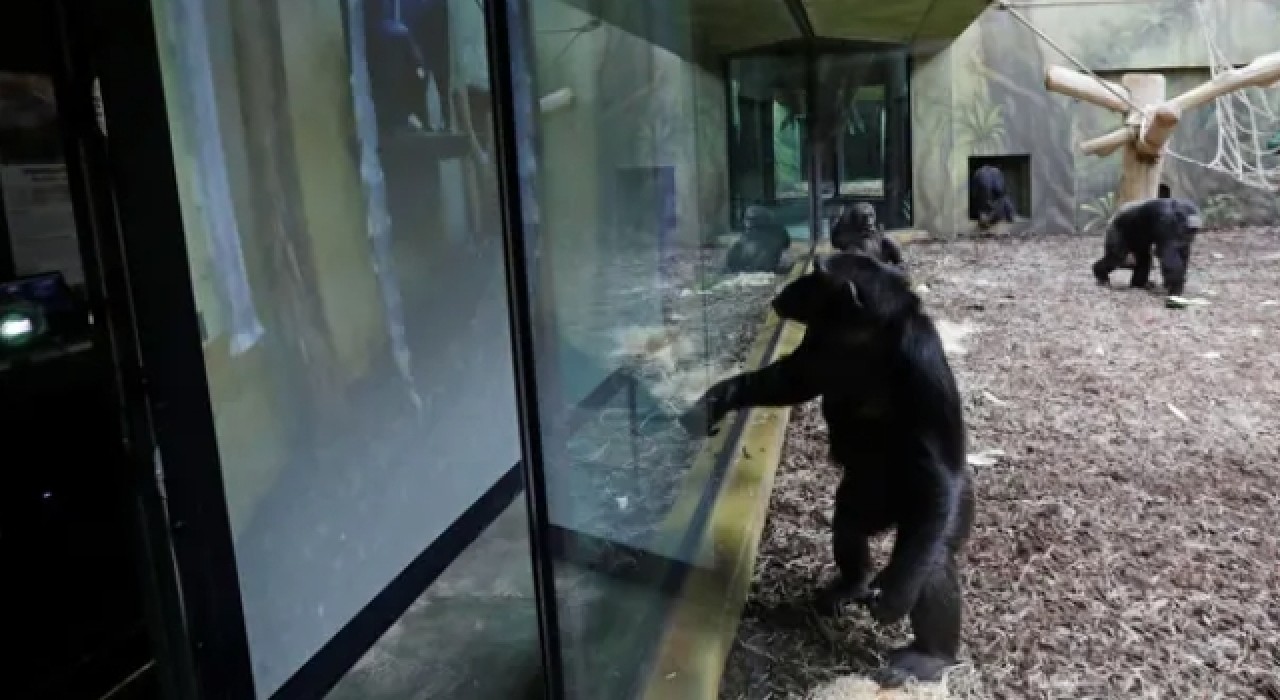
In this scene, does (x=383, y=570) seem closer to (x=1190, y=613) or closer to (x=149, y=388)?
(x=149, y=388)

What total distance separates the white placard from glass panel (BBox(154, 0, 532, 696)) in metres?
0.15

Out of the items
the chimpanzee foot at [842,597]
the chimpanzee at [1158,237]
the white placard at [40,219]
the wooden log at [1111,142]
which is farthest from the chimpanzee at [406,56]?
the wooden log at [1111,142]

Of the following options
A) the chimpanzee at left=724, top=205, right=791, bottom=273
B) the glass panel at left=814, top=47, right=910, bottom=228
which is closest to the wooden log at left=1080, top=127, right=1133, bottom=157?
the glass panel at left=814, top=47, right=910, bottom=228

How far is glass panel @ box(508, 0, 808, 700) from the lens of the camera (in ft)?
4.01

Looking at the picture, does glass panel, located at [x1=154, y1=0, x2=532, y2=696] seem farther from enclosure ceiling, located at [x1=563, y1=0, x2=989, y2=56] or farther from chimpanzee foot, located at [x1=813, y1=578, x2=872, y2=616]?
chimpanzee foot, located at [x1=813, y1=578, x2=872, y2=616]

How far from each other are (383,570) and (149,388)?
873 millimetres

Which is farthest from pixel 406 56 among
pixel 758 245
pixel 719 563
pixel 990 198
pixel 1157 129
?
pixel 990 198

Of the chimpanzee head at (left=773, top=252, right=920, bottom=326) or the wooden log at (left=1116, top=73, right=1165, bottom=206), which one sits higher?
the wooden log at (left=1116, top=73, right=1165, bottom=206)

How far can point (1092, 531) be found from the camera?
2400 mm

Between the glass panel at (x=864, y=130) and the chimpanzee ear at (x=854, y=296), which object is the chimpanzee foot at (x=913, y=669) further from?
the glass panel at (x=864, y=130)

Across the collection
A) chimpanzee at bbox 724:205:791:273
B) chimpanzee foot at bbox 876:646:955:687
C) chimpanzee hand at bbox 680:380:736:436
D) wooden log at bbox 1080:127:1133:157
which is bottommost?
chimpanzee foot at bbox 876:646:955:687

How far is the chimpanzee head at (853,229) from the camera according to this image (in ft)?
18.4

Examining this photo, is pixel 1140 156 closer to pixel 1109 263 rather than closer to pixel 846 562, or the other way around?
pixel 1109 263

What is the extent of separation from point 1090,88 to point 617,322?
19.5 ft
